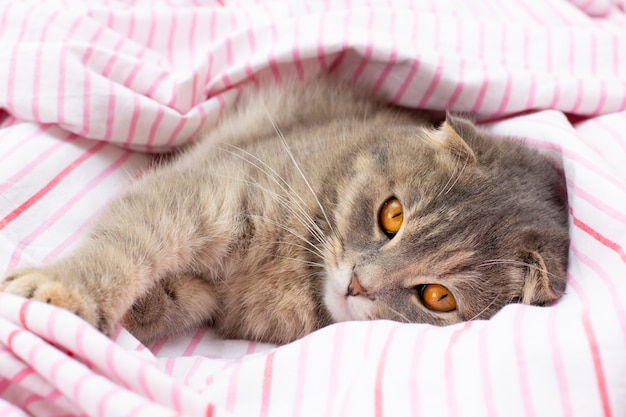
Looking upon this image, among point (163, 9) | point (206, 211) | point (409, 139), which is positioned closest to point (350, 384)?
point (206, 211)

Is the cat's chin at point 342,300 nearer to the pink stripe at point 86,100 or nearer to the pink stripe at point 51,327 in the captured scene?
the pink stripe at point 51,327

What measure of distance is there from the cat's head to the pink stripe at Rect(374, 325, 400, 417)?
214mm

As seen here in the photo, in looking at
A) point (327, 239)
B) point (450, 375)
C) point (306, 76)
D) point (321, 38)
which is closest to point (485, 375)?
point (450, 375)

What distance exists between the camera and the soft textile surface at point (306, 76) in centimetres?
121

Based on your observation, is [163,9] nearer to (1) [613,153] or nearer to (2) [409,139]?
(2) [409,139]

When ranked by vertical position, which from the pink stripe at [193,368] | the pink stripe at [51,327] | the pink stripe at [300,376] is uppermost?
the pink stripe at [51,327]

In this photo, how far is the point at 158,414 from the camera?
1095mm

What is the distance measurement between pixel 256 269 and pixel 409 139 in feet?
2.05

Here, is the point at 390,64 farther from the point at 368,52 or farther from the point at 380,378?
the point at 380,378

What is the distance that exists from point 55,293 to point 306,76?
1351mm

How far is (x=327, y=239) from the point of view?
1.67m

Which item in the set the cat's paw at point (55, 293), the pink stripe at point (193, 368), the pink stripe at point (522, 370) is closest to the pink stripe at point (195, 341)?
the pink stripe at point (193, 368)

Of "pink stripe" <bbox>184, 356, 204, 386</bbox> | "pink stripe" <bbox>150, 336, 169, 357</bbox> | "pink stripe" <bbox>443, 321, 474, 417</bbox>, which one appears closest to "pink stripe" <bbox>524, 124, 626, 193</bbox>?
"pink stripe" <bbox>443, 321, 474, 417</bbox>

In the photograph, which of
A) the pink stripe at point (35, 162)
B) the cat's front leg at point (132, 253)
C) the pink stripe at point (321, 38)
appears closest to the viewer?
the cat's front leg at point (132, 253)
